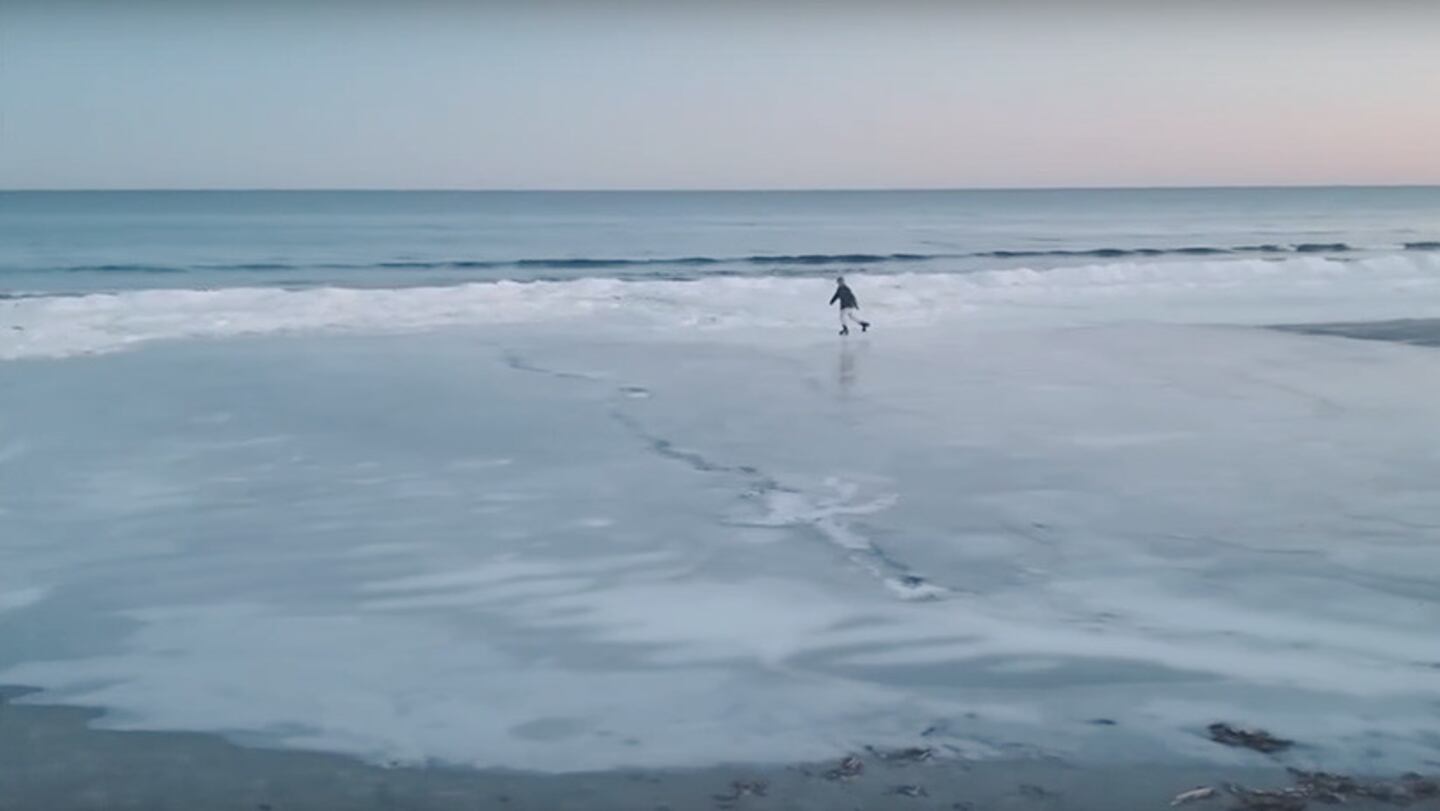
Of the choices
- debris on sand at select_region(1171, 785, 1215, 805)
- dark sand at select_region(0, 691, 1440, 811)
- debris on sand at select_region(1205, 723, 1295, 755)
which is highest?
debris on sand at select_region(1205, 723, 1295, 755)

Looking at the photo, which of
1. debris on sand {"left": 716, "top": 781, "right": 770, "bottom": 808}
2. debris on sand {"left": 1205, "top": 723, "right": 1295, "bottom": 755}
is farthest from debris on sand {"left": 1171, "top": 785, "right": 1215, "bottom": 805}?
debris on sand {"left": 716, "top": 781, "right": 770, "bottom": 808}

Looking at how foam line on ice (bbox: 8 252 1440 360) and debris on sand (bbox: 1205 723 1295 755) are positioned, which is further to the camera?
foam line on ice (bbox: 8 252 1440 360)

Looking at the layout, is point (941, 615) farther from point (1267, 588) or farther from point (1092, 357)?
point (1092, 357)

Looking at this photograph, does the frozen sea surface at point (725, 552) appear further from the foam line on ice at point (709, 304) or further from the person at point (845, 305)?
the foam line on ice at point (709, 304)

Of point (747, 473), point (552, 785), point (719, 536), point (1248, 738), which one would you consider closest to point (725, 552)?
point (719, 536)

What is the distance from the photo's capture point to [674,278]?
32.7m

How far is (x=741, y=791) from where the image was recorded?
507 centimetres

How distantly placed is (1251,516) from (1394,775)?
402cm

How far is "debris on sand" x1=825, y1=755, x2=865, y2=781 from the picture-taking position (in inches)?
203

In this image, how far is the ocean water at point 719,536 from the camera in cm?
585

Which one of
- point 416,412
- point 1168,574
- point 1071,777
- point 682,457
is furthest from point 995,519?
point 416,412

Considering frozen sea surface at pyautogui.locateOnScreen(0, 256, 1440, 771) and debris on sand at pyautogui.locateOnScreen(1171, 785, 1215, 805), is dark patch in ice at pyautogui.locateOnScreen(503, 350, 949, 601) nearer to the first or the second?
frozen sea surface at pyautogui.locateOnScreen(0, 256, 1440, 771)

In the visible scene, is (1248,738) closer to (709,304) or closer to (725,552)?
(725,552)

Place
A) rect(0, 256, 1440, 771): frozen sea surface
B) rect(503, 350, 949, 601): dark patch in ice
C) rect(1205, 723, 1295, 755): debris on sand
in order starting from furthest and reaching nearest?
rect(503, 350, 949, 601): dark patch in ice
rect(0, 256, 1440, 771): frozen sea surface
rect(1205, 723, 1295, 755): debris on sand
